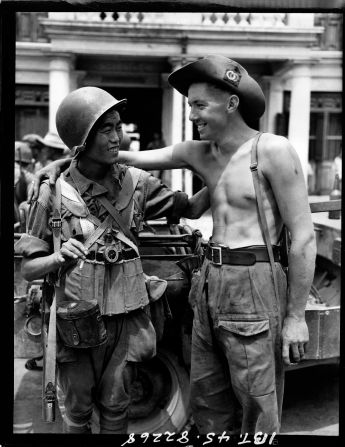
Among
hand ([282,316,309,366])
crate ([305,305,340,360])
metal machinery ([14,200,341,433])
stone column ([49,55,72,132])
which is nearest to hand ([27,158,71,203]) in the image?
metal machinery ([14,200,341,433])

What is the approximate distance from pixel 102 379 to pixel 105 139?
3.78ft

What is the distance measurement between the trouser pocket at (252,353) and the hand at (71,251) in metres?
0.72

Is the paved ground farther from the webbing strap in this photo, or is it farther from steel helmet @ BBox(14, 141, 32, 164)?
steel helmet @ BBox(14, 141, 32, 164)

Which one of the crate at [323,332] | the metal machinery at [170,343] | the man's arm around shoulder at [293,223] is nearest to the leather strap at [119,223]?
the man's arm around shoulder at [293,223]

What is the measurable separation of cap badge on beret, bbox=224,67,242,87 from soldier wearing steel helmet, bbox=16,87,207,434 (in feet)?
1.73

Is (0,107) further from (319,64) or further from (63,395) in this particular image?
(319,64)

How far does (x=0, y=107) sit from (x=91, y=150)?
466 millimetres

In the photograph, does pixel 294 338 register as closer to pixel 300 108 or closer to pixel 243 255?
pixel 243 255

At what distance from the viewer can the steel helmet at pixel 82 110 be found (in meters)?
2.92

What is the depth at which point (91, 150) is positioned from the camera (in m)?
3.02

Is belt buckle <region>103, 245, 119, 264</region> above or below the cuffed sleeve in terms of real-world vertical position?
below

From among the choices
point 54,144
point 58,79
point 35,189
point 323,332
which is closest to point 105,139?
point 35,189

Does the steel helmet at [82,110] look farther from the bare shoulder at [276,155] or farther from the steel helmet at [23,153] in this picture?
the steel helmet at [23,153]

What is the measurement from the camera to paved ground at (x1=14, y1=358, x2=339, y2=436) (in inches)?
181
